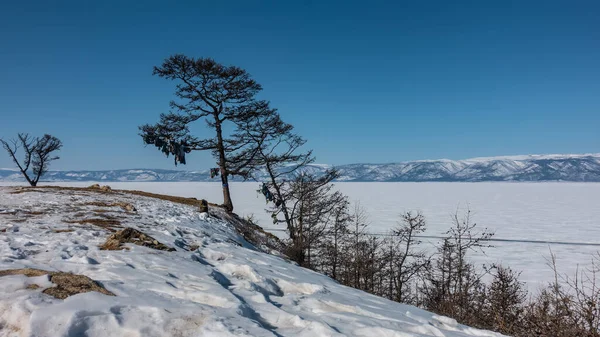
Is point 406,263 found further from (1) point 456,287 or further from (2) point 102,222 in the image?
(2) point 102,222

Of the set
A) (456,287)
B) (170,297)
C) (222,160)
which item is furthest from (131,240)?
(456,287)

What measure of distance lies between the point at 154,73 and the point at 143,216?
24.6ft

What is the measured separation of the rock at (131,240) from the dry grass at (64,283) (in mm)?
1676

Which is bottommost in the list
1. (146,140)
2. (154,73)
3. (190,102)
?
(146,140)

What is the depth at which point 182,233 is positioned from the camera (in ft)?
26.8

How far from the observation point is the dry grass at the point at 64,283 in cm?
337

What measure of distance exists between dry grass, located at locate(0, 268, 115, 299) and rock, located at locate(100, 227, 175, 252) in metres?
1.68

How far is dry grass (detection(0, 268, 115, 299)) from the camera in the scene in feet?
11.1

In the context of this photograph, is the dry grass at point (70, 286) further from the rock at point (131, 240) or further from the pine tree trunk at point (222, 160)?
the pine tree trunk at point (222, 160)

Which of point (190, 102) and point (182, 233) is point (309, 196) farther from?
point (182, 233)

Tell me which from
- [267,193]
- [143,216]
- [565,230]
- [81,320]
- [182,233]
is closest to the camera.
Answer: [81,320]

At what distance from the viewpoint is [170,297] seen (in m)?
3.77

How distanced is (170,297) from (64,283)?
1114mm

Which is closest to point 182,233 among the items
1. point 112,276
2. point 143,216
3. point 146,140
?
point 143,216
